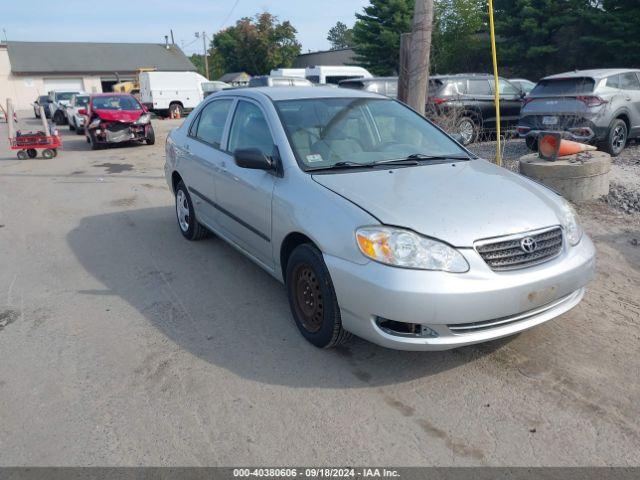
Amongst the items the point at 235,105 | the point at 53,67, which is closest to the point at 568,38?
the point at 235,105

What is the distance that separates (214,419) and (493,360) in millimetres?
1820

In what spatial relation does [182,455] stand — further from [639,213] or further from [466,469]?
[639,213]

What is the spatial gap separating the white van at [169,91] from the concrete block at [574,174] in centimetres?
2340

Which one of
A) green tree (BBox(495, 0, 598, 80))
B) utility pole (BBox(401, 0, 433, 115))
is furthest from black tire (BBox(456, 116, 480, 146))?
green tree (BBox(495, 0, 598, 80))

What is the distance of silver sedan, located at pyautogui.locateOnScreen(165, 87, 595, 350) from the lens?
A: 3.03 m

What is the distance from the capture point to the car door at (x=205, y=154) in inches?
201

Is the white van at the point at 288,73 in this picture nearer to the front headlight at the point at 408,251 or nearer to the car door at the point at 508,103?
the car door at the point at 508,103

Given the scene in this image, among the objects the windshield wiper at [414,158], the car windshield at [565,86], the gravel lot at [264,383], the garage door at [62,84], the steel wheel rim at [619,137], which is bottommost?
the gravel lot at [264,383]

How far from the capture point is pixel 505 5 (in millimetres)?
29797

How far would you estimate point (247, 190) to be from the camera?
4340mm

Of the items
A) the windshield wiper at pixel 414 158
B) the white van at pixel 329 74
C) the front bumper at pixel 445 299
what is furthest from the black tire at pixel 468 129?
the white van at pixel 329 74

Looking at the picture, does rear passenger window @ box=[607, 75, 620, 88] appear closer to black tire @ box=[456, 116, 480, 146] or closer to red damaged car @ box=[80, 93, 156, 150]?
black tire @ box=[456, 116, 480, 146]

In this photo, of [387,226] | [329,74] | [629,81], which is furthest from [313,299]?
[329,74]

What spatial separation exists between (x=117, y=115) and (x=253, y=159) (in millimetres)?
12959
